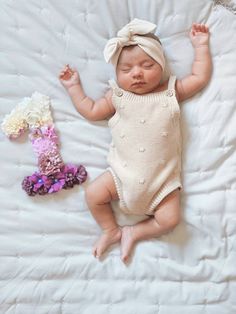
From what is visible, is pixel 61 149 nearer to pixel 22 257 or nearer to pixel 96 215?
pixel 96 215

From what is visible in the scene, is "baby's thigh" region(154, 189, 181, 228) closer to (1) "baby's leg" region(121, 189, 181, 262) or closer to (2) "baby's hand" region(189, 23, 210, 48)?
(1) "baby's leg" region(121, 189, 181, 262)

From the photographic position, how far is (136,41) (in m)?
1.25

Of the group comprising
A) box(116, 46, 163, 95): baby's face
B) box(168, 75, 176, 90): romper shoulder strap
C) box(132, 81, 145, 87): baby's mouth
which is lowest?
box(168, 75, 176, 90): romper shoulder strap

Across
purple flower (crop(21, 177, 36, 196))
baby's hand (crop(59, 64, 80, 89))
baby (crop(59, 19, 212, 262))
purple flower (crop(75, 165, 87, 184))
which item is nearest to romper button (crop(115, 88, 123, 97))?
baby (crop(59, 19, 212, 262))

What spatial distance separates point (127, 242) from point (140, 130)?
28cm

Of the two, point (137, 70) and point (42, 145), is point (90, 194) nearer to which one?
point (42, 145)

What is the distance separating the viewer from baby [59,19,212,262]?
1264 millimetres

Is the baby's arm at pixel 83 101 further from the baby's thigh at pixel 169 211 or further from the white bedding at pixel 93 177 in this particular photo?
the baby's thigh at pixel 169 211

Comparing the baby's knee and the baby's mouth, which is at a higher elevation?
the baby's mouth

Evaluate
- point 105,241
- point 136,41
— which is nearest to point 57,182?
point 105,241

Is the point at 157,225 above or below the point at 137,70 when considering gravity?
below

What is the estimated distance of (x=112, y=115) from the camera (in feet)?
4.41

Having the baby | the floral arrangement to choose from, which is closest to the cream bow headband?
the baby

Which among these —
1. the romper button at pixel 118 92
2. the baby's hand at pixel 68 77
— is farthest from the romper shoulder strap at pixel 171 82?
the baby's hand at pixel 68 77
